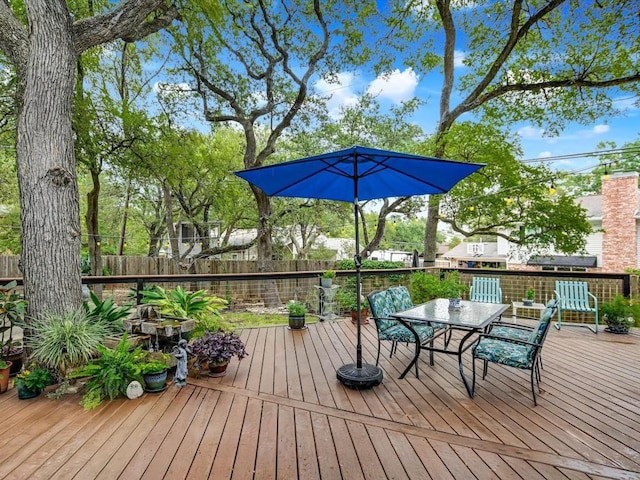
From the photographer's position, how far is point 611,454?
201 cm

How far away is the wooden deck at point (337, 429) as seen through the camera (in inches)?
73.4

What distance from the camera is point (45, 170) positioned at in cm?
305

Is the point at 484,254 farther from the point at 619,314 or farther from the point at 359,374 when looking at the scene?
the point at 359,374

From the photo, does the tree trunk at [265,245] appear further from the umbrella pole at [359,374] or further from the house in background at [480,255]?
the house in background at [480,255]

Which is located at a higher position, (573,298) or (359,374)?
(573,298)

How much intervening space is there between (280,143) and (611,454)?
1180 centimetres

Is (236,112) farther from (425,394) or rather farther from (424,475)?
(424,475)

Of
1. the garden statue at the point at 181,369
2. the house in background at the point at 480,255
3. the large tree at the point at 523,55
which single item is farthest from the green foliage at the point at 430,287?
the house in background at the point at 480,255

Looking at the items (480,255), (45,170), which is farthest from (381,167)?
(480,255)

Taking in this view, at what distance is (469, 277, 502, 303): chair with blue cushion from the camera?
554cm

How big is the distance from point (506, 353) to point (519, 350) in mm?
148

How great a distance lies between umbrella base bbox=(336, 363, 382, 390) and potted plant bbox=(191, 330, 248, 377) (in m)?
0.99

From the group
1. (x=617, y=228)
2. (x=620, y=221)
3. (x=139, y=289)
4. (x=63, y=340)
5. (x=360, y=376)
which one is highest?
(x=620, y=221)

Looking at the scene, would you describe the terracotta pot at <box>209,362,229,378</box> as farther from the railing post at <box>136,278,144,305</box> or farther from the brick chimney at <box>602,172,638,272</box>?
the brick chimney at <box>602,172,638,272</box>
